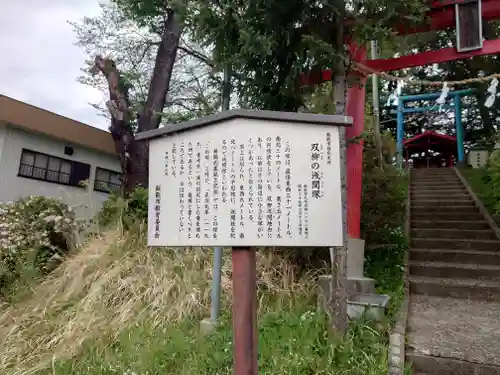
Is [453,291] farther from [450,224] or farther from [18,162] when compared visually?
[18,162]

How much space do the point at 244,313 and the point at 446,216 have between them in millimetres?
6901

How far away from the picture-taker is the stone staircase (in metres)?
3.22

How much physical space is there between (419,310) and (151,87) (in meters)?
8.21

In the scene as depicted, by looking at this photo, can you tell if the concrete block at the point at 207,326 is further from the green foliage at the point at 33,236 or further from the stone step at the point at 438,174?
the stone step at the point at 438,174

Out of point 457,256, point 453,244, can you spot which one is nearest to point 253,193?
point 457,256

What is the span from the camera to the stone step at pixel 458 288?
4.79 metres

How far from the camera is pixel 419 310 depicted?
14.3 ft

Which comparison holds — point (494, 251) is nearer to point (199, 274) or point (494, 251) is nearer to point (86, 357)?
point (199, 274)

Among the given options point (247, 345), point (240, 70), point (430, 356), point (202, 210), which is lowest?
point (430, 356)

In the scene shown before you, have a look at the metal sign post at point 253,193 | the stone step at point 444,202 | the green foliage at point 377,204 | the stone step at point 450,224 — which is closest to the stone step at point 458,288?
the green foliage at point 377,204

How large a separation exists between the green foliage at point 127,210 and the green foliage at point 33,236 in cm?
75

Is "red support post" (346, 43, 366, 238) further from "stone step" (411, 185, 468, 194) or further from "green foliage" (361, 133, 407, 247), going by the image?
"stone step" (411, 185, 468, 194)

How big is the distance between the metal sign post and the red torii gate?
2.27 metres

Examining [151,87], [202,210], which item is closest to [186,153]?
[202,210]
